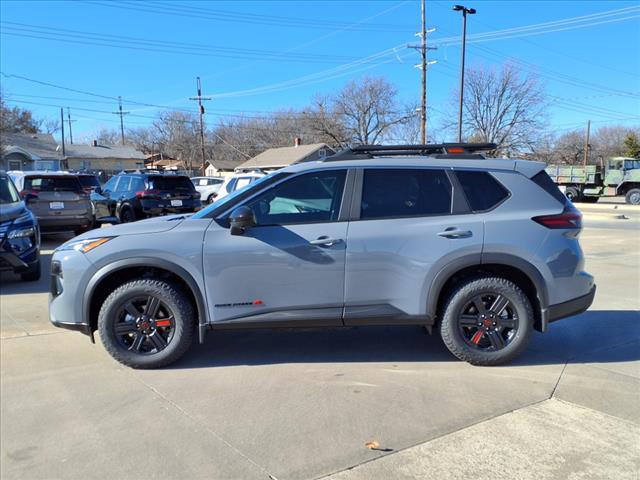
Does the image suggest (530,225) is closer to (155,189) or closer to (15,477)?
(15,477)

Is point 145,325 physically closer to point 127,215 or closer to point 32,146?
point 127,215

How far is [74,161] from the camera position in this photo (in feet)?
202

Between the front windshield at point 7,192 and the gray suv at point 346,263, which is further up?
the front windshield at point 7,192

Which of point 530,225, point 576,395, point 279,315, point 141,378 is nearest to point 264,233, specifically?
point 279,315

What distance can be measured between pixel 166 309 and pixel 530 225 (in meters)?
3.13

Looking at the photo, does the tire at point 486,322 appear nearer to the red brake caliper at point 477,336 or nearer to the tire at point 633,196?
the red brake caliper at point 477,336

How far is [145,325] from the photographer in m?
4.32

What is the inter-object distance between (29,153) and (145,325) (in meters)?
54.3

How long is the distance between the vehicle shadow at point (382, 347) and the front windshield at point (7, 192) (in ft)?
16.7

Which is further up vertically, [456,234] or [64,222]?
[456,234]

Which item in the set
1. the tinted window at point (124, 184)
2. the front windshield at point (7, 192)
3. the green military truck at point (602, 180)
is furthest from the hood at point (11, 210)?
the green military truck at point (602, 180)

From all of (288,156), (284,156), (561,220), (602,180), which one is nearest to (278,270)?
(561,220)

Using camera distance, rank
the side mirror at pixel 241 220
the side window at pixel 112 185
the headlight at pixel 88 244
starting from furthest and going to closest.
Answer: the side window at pixel 112 185
the headlight at pixel 88 244
the side mirror at pixel 241 220

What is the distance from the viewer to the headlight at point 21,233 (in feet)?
24.4
